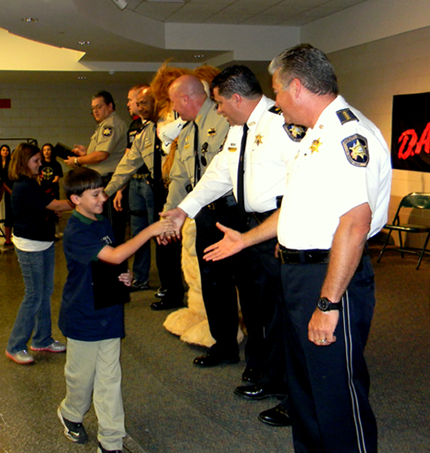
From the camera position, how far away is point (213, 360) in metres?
3.14

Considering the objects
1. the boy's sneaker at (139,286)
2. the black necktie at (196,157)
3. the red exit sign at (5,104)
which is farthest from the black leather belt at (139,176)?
the red exit sign at (5,104)

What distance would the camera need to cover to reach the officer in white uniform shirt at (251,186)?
2455 mm

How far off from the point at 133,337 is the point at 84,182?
5.46ft

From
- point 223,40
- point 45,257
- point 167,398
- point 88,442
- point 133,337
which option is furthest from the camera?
point 223,40

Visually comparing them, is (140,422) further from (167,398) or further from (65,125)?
(65,125)

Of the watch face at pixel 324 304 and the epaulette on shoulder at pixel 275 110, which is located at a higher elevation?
the epaulette on shoulder at pixel 275 110

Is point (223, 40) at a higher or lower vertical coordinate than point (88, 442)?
higher

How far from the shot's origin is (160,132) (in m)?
3.86

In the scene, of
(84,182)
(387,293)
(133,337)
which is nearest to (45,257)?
(133,337)

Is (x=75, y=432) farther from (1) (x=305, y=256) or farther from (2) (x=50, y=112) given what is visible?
(2) (x=50, y=112)

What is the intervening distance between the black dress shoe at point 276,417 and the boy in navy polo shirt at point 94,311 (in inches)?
27.3

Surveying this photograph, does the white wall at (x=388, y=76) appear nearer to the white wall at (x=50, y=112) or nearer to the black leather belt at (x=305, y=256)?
the black leather belt at (x=305, y=256)

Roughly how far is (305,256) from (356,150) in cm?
41

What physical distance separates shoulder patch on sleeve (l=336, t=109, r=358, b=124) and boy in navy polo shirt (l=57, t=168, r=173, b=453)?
959 mm
